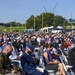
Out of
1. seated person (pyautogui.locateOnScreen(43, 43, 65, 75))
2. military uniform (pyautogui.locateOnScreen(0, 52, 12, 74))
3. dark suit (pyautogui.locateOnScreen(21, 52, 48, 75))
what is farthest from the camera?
seated person (pyautogui.locateOnScreen(43, 43, 65, 75))

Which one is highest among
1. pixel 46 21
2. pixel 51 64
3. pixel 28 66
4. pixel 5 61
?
pixel 46 21

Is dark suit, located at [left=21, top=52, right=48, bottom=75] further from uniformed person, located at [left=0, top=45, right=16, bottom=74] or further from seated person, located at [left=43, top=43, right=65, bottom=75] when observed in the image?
seated person, located at [left=43, top=43, right=65, bottom=75]

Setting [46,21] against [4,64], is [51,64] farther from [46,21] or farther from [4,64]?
[46,21]

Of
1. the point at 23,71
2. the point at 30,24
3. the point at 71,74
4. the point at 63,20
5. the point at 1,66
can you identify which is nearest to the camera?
the point at 1,66

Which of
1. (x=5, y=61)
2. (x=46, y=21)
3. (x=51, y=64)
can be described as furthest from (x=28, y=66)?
(x=46, y=21)

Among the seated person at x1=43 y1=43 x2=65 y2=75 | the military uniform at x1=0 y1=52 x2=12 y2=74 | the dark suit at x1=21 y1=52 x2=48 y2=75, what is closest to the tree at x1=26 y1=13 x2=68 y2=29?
the seated person at x1=43 y1=43 x2=65 y2=75

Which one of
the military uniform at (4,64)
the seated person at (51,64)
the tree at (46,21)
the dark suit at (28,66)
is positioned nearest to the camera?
the military uniform at (4,64)

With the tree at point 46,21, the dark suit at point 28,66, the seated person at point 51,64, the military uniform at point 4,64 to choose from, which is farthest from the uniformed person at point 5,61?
the tree at point 46,21

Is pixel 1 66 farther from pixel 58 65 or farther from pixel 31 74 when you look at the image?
pixel 58 65

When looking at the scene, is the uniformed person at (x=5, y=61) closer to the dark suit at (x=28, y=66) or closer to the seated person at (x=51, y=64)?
the dark suit at (x=28, y=66)

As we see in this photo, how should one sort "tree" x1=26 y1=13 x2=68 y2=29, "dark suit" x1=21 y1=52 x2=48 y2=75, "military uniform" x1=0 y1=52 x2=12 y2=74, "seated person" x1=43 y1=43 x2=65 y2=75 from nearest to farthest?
"military uniform" x1=0 y1=52 x2=12 y2=74
"dark suit" x1=21 y1=52 x2=48 y2=75
"seated person" x1=43 y1=43 x2=65 y2=75
"tree" x1=26 y1=13 x2=68 y2=29

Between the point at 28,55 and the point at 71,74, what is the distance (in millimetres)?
3250

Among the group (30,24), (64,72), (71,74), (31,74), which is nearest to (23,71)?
(31,74)

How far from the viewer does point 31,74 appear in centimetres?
858
